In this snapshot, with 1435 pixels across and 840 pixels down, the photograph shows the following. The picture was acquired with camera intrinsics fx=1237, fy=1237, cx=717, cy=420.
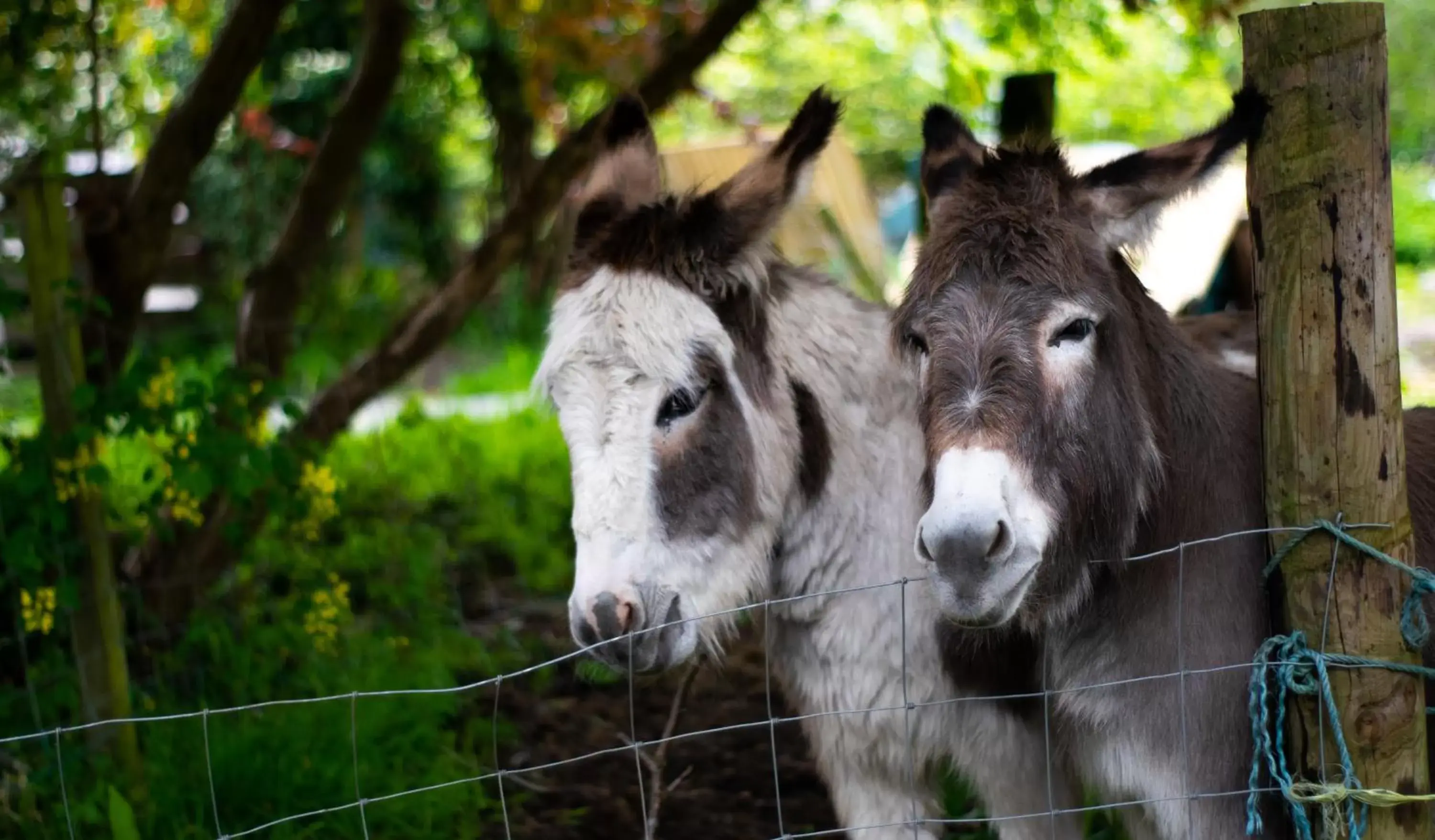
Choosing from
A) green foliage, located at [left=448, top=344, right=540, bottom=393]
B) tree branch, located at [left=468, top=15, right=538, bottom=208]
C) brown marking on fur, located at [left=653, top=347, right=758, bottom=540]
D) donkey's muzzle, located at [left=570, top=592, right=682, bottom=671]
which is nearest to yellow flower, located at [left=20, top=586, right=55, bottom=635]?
donkey's muzzle, located at [left=570, top=592, right=682, bottom=671]

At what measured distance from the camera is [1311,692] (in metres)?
2.12

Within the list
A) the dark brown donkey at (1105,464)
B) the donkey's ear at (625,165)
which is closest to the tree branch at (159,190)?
the donkey's ear at (625,165)

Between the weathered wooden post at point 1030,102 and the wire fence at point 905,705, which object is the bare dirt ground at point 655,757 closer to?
the wire fence at point 905,705

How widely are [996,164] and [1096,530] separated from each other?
73 cm

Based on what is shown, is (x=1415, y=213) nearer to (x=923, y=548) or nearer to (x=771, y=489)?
(x=771, y=489)

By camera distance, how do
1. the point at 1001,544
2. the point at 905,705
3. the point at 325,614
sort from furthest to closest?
the point at 325,614, the point at 905,705, the point at 1001,544

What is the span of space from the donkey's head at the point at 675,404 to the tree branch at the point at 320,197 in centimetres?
236

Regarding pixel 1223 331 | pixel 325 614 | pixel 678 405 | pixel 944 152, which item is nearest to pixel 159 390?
pixel 325 614

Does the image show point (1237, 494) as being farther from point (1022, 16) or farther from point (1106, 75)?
point (1106, 75)

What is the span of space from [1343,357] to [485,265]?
3664 millimetres

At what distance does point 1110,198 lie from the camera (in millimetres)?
2336

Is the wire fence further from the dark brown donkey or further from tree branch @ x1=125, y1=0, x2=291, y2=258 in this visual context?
tree branch @ x1=125, y1=0, x2=291, y2=258

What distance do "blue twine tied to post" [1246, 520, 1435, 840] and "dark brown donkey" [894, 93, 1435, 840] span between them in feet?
0.29

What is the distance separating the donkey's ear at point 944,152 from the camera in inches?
106
